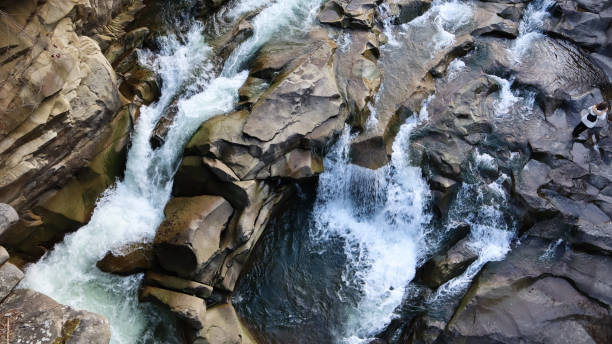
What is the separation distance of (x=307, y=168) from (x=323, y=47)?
2.95 m

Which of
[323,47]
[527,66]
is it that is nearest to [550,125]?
[527,66]

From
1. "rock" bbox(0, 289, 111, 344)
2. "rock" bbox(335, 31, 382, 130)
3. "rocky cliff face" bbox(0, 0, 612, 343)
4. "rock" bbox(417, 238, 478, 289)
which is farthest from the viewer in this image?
"rock" bbox(335, 31, 382, 130)

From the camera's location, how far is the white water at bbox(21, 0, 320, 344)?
744 centimetres

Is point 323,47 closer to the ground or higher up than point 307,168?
higher up

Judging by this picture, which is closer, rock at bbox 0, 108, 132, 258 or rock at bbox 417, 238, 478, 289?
rock at bbox 0, 108, 132, 258

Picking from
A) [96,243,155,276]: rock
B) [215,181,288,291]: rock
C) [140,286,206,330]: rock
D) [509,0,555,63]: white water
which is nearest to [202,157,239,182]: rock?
[215,181,288,291]: rock

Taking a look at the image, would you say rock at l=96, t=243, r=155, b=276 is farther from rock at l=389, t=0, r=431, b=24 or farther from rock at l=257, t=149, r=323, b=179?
rock at l=389, t=0, r=431, b=24

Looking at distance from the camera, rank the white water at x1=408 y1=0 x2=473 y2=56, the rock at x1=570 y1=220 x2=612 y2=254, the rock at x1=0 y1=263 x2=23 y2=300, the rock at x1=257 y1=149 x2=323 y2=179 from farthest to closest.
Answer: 1. the white water at x1=408 y1=0 x2=473 y2=56
2. the rock at x1=570 y1=220 x2=612 y2=254
3. the rock at x1=257 y1=149 x2=323 y2=179
4. the rock at x1=0 y1=263 x2=23 y2=300

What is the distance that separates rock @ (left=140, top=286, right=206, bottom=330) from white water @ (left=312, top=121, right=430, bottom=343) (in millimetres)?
2816

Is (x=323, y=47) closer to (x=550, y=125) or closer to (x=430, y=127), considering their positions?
(x=430, y=127)

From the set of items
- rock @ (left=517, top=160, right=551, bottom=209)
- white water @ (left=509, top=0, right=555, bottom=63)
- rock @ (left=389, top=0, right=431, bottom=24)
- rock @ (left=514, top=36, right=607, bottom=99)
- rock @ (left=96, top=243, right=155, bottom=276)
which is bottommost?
rock @ (left=517, top=160, right=551, bottom=209)

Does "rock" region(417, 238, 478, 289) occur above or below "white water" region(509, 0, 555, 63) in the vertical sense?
below

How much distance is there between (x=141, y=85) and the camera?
9.11 metres

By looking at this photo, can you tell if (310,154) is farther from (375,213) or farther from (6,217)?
(6,217)
